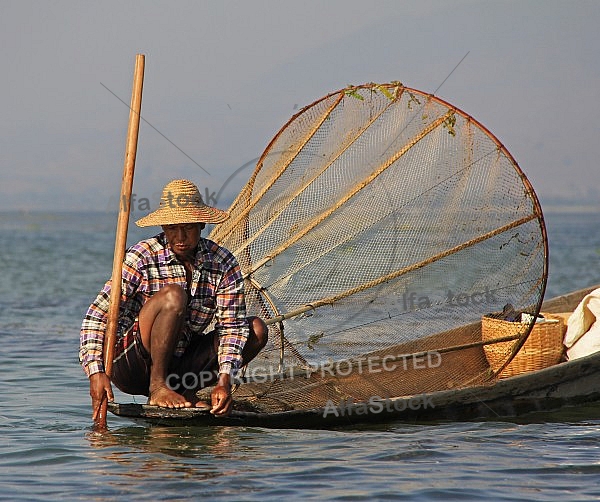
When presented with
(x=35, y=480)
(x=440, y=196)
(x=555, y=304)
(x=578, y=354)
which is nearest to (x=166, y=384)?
(x=35, y=480)

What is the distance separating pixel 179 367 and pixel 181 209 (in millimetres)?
786

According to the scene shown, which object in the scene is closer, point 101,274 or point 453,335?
point 453,335

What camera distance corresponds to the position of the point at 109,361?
449 cm

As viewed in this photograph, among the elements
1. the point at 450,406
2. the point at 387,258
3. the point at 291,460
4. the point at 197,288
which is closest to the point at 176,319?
the point at 197,288

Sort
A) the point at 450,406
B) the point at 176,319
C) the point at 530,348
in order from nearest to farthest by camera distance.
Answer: the point at 176,319
the point at 450,406
the point at 530,348

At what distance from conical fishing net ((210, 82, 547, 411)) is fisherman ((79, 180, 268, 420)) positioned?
598 millimetres

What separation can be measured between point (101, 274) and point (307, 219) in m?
12.5

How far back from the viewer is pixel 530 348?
5.70 m

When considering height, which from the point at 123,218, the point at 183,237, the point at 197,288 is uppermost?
the point at 123,218

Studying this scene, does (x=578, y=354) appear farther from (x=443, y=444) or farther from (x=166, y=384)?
(x=166, y=384)

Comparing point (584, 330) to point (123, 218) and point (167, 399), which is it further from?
point (123, 218)

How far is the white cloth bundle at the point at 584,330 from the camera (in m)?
5.68

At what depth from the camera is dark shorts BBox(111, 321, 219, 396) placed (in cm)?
470

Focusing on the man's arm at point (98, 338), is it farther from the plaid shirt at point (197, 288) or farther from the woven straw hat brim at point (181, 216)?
the woven straw hat brim at point (181, 216)
